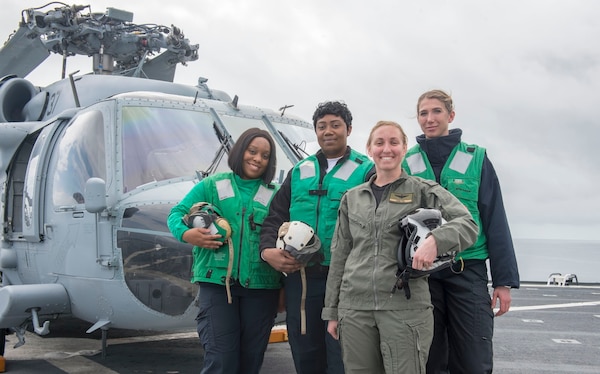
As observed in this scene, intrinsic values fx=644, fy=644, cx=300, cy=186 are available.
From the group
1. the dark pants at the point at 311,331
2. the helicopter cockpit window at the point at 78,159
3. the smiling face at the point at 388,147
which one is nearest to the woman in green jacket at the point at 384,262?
the smiling face at the point at 388,147

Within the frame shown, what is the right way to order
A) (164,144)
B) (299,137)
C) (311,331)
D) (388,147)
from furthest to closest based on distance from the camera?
(299,137), (164,144), (311,331), (388,147)

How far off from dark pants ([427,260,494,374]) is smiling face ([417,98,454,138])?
718mm

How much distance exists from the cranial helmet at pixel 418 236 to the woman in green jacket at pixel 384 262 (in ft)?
0.13

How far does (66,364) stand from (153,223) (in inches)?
100

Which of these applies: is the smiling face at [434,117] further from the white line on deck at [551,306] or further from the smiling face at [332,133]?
the white line on deck at [551,306]

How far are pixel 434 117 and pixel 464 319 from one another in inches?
42.1

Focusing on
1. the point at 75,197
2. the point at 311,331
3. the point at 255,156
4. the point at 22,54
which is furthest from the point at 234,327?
the point at 22,54

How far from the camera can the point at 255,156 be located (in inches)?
143

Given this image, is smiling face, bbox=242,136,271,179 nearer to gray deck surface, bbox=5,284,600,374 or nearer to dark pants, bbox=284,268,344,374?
dark pants, bbox=284,268,344,374

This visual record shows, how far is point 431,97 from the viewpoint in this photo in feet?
11.4

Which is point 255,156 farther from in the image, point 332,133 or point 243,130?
point 243,130

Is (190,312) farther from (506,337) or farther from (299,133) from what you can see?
(506,337)

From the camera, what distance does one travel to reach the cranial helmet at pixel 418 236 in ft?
8.89

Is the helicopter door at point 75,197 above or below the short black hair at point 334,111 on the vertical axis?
below
